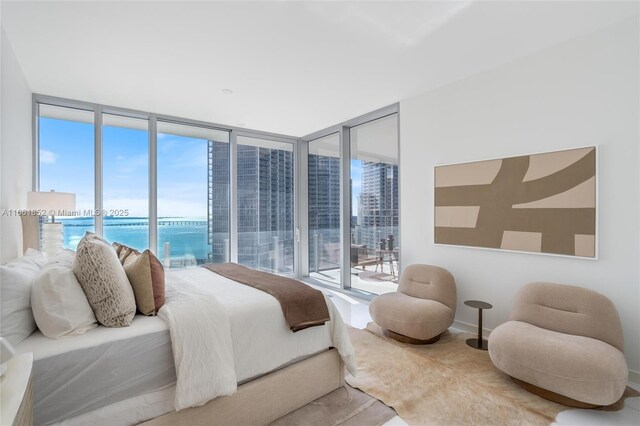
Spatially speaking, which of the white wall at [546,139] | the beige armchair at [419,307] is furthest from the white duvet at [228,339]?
the white wall at [546,139]

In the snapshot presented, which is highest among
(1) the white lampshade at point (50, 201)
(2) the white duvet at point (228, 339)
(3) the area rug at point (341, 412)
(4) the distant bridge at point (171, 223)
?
(1) the white lampshade at point (50, 201)

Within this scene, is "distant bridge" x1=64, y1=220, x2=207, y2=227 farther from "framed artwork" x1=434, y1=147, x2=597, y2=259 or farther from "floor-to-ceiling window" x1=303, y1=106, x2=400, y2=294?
"framed artwork" x1=434, y1=147, x2=597, y2=259

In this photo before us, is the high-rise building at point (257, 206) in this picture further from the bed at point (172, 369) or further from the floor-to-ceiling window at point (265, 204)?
the bed at point (172, 369)

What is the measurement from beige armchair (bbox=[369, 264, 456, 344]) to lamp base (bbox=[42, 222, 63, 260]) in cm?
337

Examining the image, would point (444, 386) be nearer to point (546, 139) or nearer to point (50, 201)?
point (546, 139)

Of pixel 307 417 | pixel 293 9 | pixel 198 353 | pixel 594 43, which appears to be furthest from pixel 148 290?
pixel 594 43

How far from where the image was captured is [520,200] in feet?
9.39

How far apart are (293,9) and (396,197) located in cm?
270

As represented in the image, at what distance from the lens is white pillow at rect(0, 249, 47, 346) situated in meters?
1.36

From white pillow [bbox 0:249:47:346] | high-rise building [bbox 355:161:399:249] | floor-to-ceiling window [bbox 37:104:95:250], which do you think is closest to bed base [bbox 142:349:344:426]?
white pillow [bbox 0:249:47:346]

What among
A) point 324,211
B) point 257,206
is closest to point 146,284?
point 257,206

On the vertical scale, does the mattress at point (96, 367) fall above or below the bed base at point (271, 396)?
above

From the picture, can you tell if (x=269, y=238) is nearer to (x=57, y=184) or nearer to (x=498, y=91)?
(x=57, y=184)

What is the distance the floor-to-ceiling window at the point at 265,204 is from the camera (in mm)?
5277
